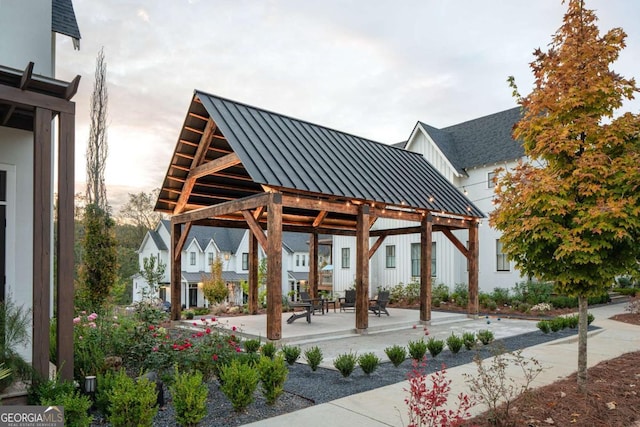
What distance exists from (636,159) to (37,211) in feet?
21.9

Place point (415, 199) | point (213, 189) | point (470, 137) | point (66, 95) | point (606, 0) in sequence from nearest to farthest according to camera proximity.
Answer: point (66, 95) < point (606, 0) < point (415, 199) < point (213, 189) < point (470, 137)

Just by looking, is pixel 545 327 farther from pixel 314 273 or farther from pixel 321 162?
pixel 314 273

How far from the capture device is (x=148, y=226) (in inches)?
1567

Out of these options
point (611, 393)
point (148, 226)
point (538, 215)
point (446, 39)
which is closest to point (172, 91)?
point (446, 39)

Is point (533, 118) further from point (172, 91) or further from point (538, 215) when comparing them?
point (172, 91)

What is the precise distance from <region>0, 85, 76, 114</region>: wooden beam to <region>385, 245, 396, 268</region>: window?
18.5m

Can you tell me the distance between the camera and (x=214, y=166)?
1064 cm

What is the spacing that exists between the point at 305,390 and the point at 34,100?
4.71m

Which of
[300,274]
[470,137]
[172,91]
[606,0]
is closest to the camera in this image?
[606,0]

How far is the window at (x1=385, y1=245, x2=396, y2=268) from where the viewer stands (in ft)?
71.6

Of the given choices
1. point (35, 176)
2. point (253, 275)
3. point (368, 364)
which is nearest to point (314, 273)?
point (253, 275)

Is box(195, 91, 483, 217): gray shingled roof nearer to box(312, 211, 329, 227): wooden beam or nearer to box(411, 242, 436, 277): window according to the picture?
box(312, 211, 329, 227): wooden beam

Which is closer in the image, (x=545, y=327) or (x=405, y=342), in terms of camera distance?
(x=405, y=342)

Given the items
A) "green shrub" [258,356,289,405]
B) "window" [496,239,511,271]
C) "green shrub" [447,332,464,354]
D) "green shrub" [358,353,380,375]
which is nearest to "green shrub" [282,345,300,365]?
"green shrub" [358,353,380,375]
